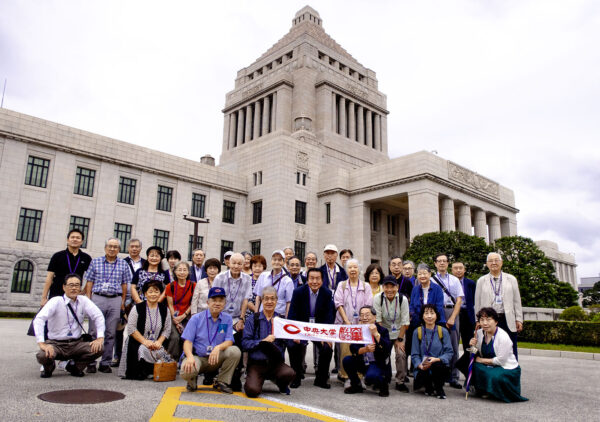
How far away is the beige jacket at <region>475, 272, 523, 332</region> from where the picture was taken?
7961 mm

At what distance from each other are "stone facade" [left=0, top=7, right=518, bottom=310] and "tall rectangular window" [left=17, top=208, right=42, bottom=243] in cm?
26

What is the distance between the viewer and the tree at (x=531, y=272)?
22781 mm

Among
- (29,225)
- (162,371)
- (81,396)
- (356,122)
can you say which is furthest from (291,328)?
(356,122)

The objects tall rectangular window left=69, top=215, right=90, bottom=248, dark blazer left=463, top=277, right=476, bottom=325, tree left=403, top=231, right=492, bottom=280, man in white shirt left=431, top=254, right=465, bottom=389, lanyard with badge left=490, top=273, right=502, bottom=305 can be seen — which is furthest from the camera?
tall rectangular window left=69, top=215, right=90, bottom=248

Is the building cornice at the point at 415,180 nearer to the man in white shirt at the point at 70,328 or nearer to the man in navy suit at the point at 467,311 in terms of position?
the man in navy suit at the point at 467,311

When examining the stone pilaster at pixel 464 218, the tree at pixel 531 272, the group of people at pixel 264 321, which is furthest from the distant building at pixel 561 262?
the group of people at pixel 264 321

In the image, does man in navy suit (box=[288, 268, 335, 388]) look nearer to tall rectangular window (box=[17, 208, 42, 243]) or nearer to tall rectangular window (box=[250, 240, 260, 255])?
tall rectangular window (box=[17, 208, 42, 243])

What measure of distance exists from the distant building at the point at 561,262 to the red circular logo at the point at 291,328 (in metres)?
64.5

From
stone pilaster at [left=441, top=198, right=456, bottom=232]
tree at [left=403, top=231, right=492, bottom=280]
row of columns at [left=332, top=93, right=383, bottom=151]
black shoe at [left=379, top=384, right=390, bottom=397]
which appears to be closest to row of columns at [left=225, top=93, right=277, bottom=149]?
row of columns at [left=332, top=93, right=383, bottom=151]

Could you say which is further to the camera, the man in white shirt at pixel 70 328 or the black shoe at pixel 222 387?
the man in white shirt at pixel 70 328

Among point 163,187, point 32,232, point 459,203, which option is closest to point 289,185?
point 163,187

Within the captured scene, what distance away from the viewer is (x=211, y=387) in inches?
271

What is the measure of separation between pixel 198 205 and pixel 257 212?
203 inches

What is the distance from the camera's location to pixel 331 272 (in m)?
9.59
